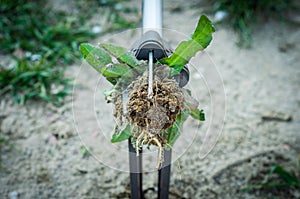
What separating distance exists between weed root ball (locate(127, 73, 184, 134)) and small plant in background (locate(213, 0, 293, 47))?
1450 mm

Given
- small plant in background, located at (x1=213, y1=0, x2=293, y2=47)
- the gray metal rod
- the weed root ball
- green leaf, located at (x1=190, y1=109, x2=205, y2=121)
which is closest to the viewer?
the weed root ball

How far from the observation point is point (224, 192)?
1646mm

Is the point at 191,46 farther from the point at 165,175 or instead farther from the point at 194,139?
the point at 194,139

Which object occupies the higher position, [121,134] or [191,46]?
[191,46]

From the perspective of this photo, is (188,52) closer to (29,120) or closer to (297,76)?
(29,120)

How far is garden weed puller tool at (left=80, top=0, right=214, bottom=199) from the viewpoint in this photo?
1.02m

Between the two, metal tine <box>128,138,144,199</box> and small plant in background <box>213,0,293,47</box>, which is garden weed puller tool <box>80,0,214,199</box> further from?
small plant in background <box>213,0,293,47</box>

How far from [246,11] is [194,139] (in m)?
1.21

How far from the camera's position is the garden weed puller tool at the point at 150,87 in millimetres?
1016

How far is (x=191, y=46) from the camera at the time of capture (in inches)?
42.3

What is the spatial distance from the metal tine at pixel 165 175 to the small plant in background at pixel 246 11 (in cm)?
130

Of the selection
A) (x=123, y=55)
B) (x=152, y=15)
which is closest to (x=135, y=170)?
(x=123, y=55)

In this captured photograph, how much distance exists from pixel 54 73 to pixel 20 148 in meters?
0.46

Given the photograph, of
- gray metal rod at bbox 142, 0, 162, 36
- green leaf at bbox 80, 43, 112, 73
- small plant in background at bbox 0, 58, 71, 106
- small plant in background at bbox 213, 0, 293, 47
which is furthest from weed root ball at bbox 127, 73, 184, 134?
small plant in background at bbox 213, 0, 293, 47
